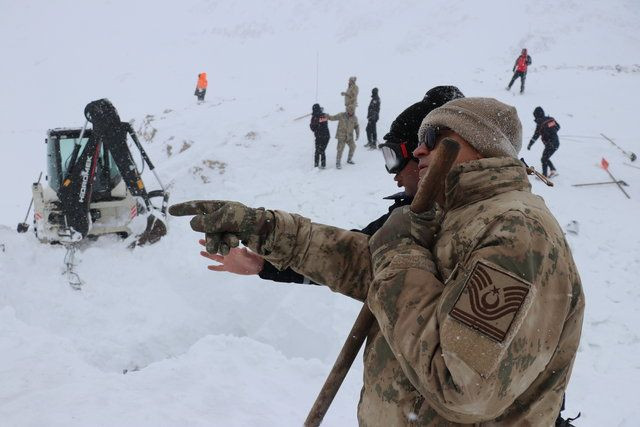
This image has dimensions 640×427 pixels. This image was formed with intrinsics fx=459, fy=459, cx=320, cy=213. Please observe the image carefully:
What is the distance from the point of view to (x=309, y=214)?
29.4 feet

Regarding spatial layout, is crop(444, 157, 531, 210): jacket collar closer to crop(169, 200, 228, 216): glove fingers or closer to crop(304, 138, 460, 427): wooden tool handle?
crop(304, 138, 460, 427): wooden tool handle

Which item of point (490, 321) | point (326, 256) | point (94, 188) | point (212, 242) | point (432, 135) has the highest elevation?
point (432, 135)

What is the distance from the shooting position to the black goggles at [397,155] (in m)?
2.48

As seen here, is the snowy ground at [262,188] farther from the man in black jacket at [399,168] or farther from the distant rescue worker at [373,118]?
the man in black jacket at [399,168]

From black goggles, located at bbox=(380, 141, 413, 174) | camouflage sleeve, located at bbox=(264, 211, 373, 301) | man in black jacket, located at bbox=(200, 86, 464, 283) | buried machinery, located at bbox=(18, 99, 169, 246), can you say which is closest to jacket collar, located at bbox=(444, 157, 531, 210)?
camouflage sleeve, located at bbox=(264, 211, 373, 301)

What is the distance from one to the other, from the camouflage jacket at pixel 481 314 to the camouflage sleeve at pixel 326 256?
19.8 inches

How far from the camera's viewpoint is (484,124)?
146cm

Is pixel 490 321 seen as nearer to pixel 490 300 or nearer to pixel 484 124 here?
pixel 490 300

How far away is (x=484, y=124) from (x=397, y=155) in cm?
104

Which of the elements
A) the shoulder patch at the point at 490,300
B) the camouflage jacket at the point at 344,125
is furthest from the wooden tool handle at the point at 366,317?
the camouflage jacket at the point at 344,125

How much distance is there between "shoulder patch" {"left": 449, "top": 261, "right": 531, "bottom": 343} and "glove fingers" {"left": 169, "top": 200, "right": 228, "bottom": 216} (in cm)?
102

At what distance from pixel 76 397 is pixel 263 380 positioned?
60.8 inches

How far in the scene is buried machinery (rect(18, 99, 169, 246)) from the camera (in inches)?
286

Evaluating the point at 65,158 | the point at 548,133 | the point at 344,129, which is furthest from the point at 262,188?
the point at 548,133
